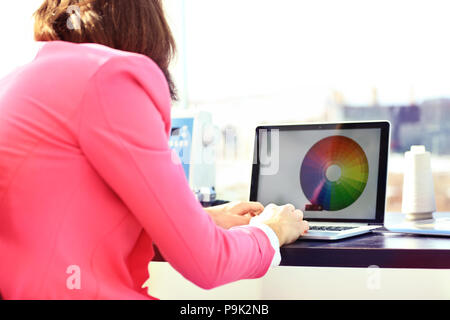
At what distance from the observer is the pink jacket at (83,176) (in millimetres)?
761

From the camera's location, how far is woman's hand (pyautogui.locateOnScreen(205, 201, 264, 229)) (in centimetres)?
130

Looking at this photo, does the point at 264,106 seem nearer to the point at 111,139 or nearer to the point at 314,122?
the point at 314,122

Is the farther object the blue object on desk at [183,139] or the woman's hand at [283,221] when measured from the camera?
the blue object on desk at [183,139]

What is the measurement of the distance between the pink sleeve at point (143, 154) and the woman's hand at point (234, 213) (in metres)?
0.46

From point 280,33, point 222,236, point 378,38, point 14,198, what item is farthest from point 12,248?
point 378,38

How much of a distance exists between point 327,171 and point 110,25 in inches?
35.4

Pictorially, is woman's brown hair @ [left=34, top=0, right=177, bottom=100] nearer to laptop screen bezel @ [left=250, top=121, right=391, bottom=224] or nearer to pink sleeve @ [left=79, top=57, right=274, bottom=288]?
pink sleeve @ [left=79, top=57, right=274, bottom=288]

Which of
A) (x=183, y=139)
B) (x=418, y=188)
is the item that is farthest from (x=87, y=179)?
(x=183, y=139)

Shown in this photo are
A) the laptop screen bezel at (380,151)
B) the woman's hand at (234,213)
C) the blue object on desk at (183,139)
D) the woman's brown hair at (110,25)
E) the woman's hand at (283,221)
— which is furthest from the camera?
the blue object on desk at (183,139)

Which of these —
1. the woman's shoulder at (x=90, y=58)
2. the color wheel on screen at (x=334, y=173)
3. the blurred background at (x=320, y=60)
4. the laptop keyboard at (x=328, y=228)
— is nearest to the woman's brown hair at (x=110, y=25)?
the woman's shoulder at (x=90, y=58)

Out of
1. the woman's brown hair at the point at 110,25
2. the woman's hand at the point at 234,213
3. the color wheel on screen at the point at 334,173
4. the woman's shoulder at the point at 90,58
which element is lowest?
the woman's hand at the point at 234,213

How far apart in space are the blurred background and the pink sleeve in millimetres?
3351

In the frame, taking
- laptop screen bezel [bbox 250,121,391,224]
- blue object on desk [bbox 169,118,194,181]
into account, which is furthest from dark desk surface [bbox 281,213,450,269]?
blue object on desk [bbox 169,118,194,181]

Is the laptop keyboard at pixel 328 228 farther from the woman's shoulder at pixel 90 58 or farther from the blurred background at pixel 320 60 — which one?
the blurred background at pixel 320 60
